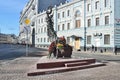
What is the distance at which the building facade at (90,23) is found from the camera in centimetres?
4928

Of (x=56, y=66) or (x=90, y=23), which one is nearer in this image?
(x=56, y=66)

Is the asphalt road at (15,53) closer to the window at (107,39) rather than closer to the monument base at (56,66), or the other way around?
the window at (107,39)

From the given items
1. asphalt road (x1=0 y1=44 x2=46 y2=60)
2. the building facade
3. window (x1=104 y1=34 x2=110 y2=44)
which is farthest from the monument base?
window (x1=104 y1=34 x2=110 y2=44)

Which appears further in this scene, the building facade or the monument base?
the building facade

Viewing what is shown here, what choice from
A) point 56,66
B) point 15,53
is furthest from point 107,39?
point 56,66

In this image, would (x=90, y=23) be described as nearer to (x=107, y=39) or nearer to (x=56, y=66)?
(x=107, y=39)

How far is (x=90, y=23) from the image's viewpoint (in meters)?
57.2

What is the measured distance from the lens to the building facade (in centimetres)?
4928

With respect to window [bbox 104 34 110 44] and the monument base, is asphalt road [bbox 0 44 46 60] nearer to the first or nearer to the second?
window [bbox 104 34 110 44]

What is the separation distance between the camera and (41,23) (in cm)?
8669

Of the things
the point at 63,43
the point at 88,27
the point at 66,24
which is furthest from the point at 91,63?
the point at 66,24

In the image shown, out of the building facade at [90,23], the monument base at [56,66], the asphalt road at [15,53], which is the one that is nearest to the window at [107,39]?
the building facade at [90,23]

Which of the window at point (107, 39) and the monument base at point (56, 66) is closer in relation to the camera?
the monument base at point (56, 66)

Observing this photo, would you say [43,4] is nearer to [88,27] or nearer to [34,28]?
[34,28]
